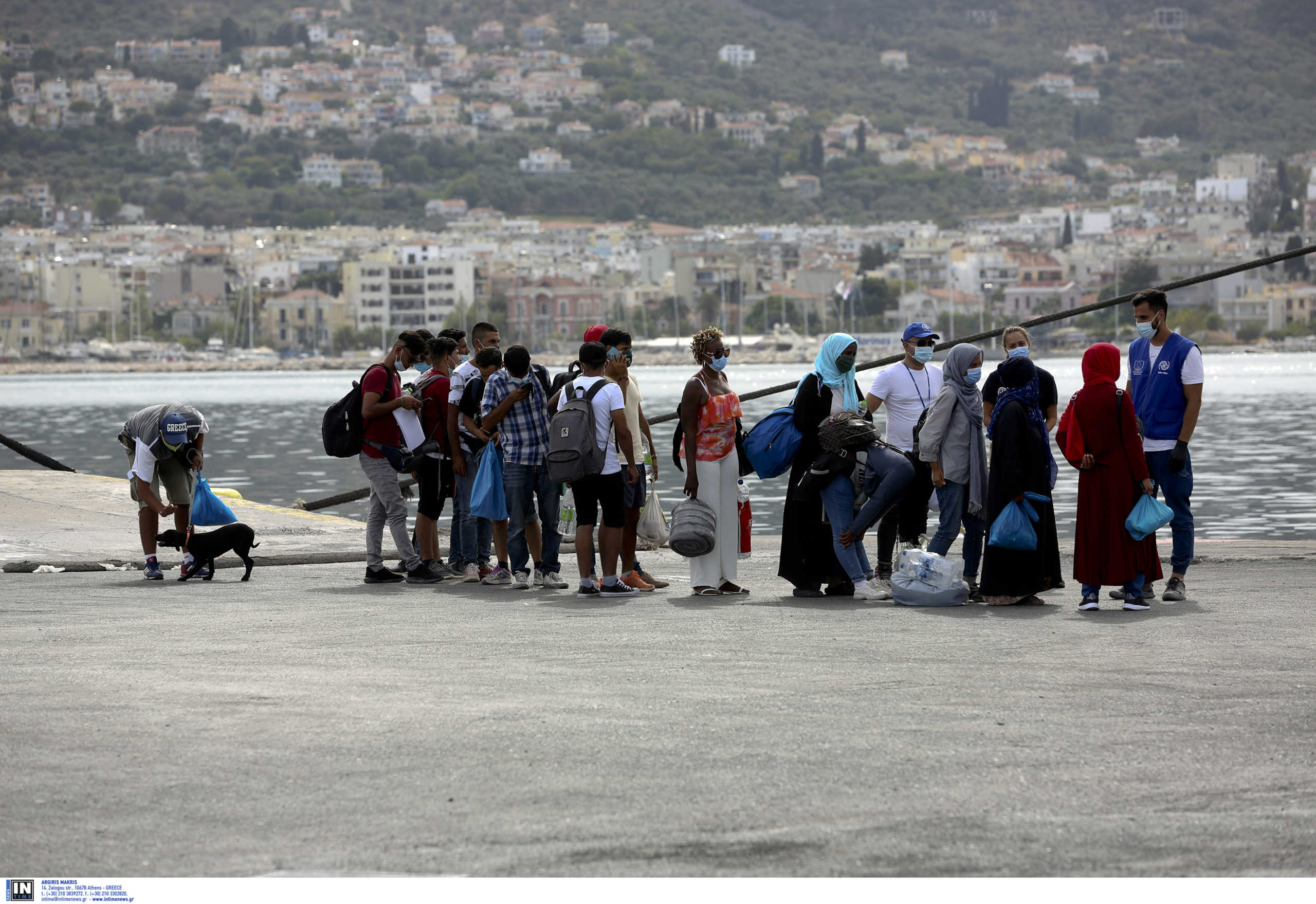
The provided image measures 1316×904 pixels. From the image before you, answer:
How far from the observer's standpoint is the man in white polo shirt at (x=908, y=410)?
9.83 metres

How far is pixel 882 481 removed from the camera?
370 inches

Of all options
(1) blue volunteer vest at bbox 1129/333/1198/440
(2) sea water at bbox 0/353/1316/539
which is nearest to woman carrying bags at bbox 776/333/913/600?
(1) blue volunteer vest at bbox 1129/333/1198/440

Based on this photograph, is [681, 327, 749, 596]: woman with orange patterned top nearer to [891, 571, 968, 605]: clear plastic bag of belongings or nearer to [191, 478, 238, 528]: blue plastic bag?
[891, 571, 968, 605]: clear plastic bag of belongings

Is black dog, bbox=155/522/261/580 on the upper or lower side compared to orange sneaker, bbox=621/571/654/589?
upper

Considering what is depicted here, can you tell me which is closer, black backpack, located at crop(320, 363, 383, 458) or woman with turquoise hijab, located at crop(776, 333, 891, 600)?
woman with turquoise hijab, located at crop(776, 333, 891, 600)

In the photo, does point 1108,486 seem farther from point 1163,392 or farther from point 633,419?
point 633,419

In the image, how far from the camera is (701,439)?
9680mm

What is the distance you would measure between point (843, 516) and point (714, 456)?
739 mm

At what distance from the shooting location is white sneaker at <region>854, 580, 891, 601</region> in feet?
31.1

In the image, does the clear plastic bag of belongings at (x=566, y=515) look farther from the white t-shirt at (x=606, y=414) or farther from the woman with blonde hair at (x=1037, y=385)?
the woman with blonde hair at (x=1037, y=385)

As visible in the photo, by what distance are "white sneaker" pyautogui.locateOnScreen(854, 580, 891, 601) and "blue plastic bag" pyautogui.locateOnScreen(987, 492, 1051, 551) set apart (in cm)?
74

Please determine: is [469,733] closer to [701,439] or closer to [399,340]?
[701,439]

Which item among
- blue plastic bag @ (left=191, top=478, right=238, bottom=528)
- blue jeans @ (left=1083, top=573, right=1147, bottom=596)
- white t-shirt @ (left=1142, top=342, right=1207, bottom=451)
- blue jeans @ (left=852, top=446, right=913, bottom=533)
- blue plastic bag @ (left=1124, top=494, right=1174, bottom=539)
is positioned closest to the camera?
blue plastic bag @ (left=1124, top=494, right=1174, bottom=539)
